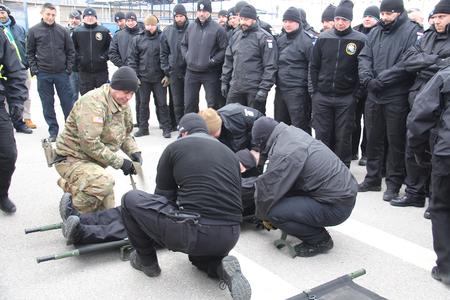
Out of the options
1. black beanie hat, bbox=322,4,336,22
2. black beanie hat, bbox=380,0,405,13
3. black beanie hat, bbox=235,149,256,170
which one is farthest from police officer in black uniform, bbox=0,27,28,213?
black beanie hat, bbox=322,4,336,22

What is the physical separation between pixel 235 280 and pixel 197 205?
1.51 feet

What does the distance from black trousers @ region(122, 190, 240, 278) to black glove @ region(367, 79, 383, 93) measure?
2.26m

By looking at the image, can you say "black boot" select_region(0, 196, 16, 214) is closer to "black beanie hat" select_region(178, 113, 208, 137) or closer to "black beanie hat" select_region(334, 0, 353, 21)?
"black beanie hat" select_region(178, 113, 208, 137)

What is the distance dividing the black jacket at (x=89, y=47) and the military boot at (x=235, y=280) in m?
5.16

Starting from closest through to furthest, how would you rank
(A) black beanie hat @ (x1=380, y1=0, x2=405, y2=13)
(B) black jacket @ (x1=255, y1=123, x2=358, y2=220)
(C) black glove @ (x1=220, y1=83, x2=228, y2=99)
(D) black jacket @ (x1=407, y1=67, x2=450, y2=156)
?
(D) black jacket @ (x1=407, y1=67, x2=450, y2=156)
(B) black jacket @ (x1=255, y1=123, x2=358, y2=220)
(A) black beanie hat @ (x1=380, y1=0, x2=405, y2=13)
(C) black glove @ (x1=220, y1=83, x2=228, y2=99)

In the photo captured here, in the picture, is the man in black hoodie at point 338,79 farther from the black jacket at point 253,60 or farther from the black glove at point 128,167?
the black glove at point 128,167

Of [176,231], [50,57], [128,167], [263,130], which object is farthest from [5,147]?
[50,57]

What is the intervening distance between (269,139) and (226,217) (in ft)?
2.83

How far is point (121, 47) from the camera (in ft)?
23.1

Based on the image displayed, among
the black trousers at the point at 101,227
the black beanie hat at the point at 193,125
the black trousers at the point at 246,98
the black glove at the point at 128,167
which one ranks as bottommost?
the black trousers at the point at 101,227

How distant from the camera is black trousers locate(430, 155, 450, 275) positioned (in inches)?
109

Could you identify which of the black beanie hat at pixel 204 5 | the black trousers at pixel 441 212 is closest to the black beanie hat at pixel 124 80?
the black trousers at pixel 441 212

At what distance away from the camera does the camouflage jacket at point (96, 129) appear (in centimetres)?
341

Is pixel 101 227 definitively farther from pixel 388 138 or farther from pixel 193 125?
pixel 388 138
